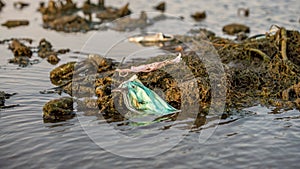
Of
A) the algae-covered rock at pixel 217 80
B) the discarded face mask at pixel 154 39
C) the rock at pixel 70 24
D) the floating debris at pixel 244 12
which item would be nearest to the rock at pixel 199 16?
the floating debris at pixel 244 12

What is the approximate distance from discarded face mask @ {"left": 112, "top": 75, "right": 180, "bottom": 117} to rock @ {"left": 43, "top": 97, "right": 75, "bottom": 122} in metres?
1.08

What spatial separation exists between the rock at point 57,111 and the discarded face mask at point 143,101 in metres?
1.08

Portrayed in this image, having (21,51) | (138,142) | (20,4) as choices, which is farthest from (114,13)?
(138,142)

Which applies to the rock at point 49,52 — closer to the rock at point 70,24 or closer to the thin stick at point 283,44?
the rock at point 70,24

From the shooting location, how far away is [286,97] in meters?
8.57

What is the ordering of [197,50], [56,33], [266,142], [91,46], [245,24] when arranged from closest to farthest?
[266,142] < [197,50] < [91,46] < [56,33] < [245,24]

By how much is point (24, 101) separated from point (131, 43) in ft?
21.3

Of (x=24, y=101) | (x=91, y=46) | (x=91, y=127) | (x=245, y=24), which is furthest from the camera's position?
(x=245, y=24)

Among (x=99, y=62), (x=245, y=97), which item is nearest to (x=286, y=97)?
(x=245, y=97)

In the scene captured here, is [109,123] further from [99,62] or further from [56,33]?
[56,33]

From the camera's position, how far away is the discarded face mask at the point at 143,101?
7809 mm

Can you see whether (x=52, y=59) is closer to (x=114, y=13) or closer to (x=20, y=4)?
(x=114, y=13)

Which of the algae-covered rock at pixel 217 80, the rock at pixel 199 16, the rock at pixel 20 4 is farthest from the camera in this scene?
the rock at pixel 20 4

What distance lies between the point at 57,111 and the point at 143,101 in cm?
160
